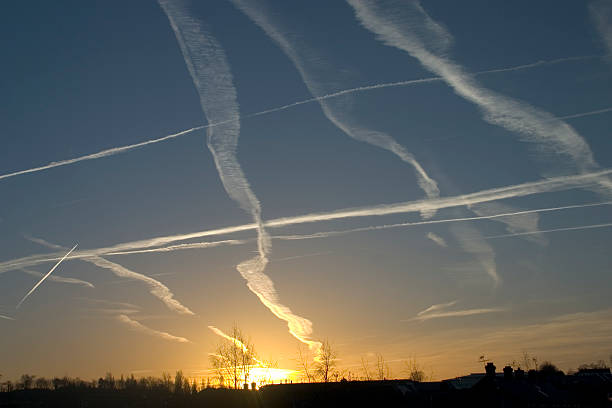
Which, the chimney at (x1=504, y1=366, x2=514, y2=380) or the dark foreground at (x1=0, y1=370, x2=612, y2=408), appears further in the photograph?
the chimney at (x1=504, y1=366, x2=514, y2=380)

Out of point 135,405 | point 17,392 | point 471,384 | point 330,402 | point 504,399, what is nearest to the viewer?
point 504,399

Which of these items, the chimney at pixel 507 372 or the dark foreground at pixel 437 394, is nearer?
the dark foreground at pixel 437 394

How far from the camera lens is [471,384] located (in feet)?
275

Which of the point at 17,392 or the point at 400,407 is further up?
the point at 17,392

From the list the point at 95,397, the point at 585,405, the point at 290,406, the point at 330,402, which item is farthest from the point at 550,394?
the point at 95,397

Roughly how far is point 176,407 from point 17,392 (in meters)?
85.8

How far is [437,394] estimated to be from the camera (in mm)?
84250

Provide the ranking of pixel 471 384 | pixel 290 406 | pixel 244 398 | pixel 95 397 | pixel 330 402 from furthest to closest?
pixel 95 397, pixel 244 398, pixel 290 406, pixel 330 402, pixel 471 384

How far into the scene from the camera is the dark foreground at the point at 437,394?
76.7m

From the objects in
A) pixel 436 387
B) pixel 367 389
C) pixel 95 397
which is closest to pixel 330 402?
pixel 367 389

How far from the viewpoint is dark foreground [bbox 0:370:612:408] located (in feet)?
252

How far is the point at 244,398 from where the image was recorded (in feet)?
344

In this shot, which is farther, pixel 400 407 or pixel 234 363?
pixel 234 363

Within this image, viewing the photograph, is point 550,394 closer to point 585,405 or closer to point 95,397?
point 585,405
